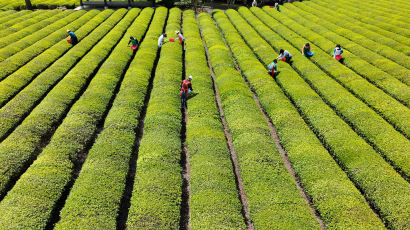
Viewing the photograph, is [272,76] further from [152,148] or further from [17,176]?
[17,176]

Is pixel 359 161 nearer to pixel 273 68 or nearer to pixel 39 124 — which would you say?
pixel 273 68

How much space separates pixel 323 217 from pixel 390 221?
7.35ft

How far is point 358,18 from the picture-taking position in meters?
33.8

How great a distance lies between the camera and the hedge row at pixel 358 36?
827 inches

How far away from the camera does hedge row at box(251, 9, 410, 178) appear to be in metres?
11.2

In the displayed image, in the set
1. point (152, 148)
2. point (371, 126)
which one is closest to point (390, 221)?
point (371, 126)

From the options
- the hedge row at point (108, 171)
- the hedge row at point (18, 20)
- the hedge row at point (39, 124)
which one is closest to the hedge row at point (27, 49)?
the hedge row at point (39, 124)

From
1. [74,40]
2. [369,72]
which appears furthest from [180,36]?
[369,72]

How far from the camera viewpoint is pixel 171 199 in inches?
346

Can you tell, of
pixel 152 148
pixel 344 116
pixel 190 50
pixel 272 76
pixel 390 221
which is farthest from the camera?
pixel 190 50

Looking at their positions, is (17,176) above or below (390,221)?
above

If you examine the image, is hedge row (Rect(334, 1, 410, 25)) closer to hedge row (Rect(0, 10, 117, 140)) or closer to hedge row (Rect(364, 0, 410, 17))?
hedge row (Rect(364, 0, 410, 17))

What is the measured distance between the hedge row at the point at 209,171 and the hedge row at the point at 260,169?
0.64 meters

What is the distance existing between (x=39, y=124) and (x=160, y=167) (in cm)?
707
